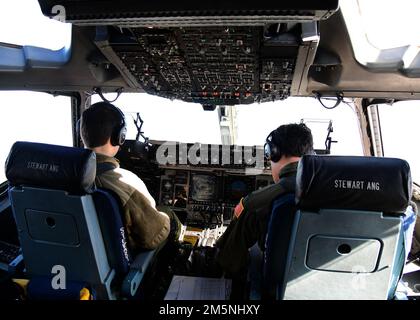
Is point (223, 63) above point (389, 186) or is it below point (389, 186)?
above

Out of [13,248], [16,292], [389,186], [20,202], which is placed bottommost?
[13,248]

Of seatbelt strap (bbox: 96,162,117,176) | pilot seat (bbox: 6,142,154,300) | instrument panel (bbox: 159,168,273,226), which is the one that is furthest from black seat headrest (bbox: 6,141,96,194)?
instrument panel (bbox: 159,168,273,226)

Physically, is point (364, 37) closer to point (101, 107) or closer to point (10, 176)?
point (101, 107)

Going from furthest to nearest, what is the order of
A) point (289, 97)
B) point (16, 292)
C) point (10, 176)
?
point (289, 97), point (16, 292), point (10, 176)

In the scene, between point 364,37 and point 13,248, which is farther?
point 13,248

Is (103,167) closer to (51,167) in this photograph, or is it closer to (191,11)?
(51,167)

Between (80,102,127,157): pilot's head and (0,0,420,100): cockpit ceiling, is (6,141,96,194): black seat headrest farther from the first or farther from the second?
(0,0,420,100): cockpit ceiling

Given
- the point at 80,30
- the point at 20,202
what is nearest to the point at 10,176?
the point at 20,202

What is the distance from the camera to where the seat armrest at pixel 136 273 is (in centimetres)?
161

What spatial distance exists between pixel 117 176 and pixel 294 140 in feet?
2.82

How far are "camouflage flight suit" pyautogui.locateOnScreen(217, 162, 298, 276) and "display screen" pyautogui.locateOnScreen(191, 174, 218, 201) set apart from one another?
5.07ft

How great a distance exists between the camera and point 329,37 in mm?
1991

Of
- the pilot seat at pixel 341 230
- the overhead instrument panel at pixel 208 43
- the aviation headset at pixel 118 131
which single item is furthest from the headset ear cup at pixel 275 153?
the aviation headset at pixel 118 131

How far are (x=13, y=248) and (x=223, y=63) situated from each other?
1859mm
